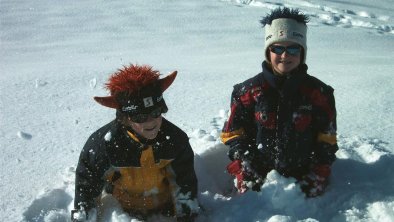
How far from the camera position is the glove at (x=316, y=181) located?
2.61 metres

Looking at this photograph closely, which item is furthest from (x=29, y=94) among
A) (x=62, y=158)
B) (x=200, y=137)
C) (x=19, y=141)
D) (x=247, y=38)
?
(x=247, y=38)

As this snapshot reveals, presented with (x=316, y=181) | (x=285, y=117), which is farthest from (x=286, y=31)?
(x=316, y=181)

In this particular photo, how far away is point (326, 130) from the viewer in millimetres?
2627

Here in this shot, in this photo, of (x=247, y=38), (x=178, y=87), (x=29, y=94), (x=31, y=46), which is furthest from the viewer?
(x=247, y=38)

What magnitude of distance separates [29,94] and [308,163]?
270cm

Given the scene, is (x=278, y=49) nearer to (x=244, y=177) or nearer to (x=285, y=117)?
(x=285, y=117)

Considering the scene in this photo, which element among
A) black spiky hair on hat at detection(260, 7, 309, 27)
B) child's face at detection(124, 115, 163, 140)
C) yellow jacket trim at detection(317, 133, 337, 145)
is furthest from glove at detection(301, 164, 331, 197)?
child's face at detection(124, 115, 163, 140)

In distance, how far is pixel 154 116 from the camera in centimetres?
220

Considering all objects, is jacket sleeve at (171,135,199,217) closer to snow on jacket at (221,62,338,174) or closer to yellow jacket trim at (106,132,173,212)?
yellow jacket trim at (106,132,173,212)

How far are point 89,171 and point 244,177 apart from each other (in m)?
0.96

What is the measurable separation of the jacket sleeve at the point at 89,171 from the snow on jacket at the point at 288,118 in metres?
0.85

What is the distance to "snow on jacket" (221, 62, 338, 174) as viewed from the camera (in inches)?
101

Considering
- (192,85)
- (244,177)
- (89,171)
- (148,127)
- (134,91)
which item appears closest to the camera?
(134,91)

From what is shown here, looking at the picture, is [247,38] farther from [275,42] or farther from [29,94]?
[275,42]
